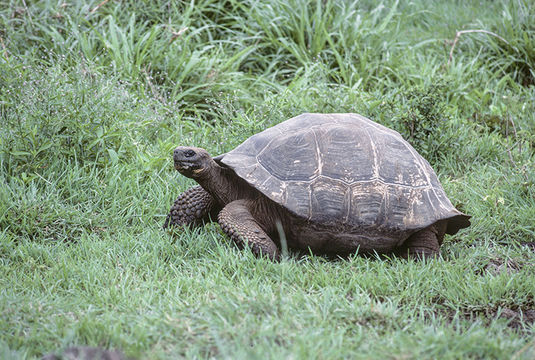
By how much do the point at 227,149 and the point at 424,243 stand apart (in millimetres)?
1953

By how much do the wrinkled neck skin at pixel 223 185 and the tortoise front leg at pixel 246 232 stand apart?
8.7 inches

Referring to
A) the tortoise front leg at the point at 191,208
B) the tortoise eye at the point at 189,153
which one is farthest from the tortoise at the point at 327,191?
the tortoise front leg at the point at 191,208

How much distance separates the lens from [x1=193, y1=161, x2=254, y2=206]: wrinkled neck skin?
12.8ft

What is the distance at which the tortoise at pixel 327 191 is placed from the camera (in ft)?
11.8

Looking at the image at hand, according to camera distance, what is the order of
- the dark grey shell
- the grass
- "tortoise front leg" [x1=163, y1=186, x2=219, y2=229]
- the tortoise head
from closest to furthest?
1. the grass
2. the dark grey shell
3. the tortoise head
4. "tortoise front leg" [x1=163, y1=186, x2=219, y2=229]

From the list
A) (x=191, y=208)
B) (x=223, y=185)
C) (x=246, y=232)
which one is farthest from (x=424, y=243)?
(x=191, y=208)

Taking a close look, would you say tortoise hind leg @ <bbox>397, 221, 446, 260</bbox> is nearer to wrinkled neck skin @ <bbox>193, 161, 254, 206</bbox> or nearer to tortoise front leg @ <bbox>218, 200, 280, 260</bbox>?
tortoise front leg @ <bbox>218, 200, 280, 260</bbox>

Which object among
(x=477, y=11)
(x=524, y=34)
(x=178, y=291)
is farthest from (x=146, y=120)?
(x=477, y=11)

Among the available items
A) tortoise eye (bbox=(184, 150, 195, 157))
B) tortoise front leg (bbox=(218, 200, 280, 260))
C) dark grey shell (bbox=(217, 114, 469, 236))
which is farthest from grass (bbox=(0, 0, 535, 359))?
tortoise eye (bbox=(184, 150, 195, 157))

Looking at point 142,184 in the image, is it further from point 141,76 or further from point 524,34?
point 524,34

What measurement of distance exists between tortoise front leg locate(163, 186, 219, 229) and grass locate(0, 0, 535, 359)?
0.36 feet

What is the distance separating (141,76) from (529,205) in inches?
151

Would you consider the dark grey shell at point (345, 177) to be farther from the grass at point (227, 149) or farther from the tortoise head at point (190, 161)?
the grass at point (227, 149)

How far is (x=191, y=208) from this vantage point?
4051 mm
